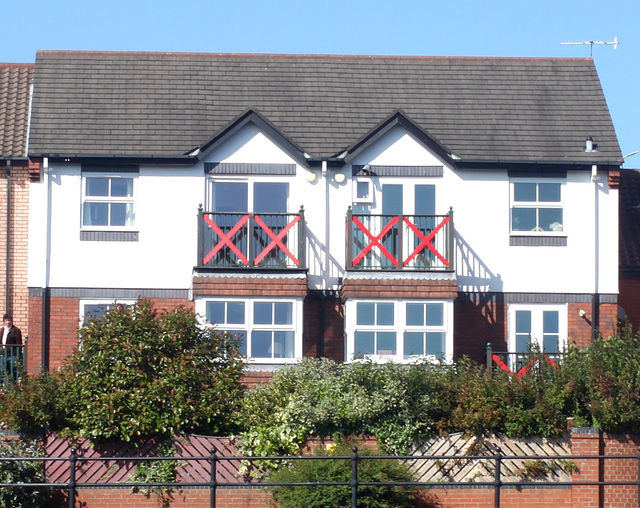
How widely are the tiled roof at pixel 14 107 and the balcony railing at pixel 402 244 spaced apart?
24.8 feet

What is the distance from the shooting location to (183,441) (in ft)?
64.0

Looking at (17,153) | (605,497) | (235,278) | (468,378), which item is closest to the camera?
(605,497)

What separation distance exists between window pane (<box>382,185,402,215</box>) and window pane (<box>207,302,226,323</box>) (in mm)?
4063

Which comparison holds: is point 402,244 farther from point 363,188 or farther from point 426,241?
point 363,188

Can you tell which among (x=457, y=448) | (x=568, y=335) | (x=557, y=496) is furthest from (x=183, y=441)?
(x=568, y=335)

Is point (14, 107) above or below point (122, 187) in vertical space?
above

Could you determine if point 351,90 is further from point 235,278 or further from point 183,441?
point 183,441

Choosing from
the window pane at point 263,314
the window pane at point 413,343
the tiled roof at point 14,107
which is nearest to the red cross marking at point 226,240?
the window pane at point 263,314

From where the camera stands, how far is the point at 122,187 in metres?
26.4

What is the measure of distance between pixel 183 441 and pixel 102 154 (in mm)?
8695

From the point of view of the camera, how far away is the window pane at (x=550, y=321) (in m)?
26.3

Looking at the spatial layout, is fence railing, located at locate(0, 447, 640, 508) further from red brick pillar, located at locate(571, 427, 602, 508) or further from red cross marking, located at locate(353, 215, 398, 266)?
red cross marking, located at locate(353, 215, 398, 266)

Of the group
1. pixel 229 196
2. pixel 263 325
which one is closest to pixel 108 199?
pixel 229 196

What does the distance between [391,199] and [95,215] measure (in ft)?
20.3
